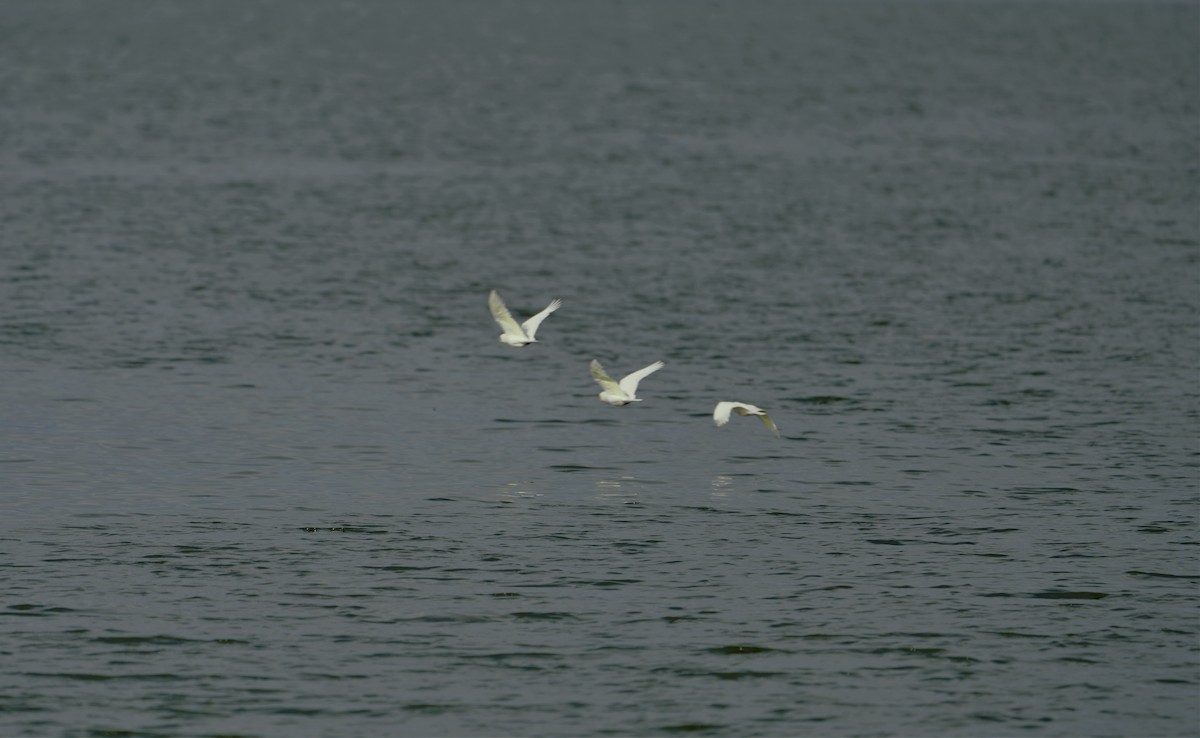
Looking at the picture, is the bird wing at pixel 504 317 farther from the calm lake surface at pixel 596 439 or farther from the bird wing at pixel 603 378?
the calm lake surface at pixel 596 439

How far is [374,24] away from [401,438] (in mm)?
135205

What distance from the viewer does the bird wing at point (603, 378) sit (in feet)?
83.0

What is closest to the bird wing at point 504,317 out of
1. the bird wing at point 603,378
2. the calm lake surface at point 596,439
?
the bird wing at point 603,378

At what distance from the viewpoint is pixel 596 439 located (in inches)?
1196

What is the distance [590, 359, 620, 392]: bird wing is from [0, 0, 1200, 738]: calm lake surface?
1.47 meters

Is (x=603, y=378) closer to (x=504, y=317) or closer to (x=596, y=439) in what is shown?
(x=504, y=317)

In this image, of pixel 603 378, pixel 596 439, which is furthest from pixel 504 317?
pixel 596 439

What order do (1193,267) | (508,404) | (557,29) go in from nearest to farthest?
(508,404) < (1193,267) < (557,29)

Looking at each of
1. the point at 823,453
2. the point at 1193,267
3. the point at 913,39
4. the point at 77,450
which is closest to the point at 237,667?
the point at 77,450

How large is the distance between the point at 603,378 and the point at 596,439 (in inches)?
174

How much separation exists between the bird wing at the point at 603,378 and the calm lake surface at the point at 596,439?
1.47 metres

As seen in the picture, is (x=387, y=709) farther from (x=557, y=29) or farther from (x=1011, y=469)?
(x=557, y=29)

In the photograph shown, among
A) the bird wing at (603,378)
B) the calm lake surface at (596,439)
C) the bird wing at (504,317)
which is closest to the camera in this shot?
the calm lake surface at (596,439)

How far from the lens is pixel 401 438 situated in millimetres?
30062
